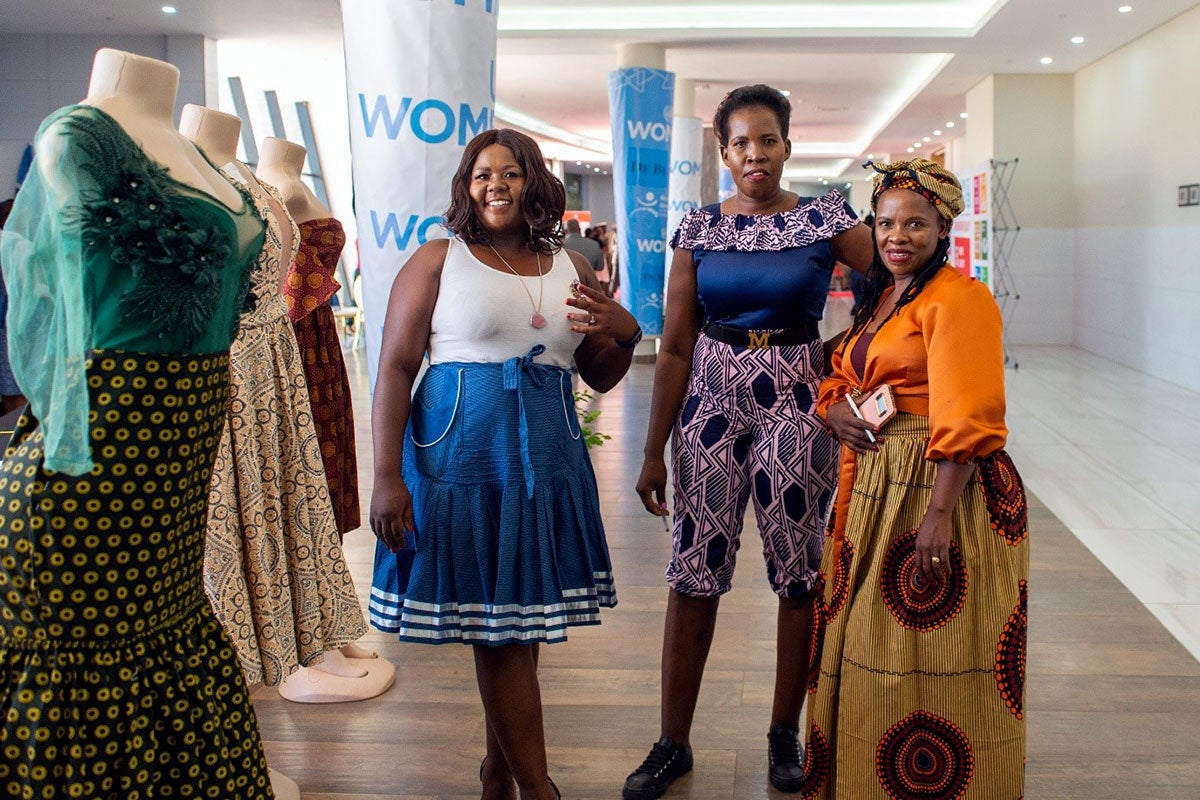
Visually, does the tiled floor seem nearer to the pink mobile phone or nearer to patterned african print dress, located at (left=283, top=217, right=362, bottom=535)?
patterned african print dress, located at (left=283, top=217, right=362, bottom=535)

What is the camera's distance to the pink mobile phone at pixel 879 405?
85.0 inches

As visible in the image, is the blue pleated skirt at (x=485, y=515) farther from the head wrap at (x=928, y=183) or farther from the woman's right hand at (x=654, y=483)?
the head wrap at (x=928, y=183)

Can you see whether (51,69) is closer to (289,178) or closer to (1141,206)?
(289,178)

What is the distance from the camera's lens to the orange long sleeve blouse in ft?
6.61

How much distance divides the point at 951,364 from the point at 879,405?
19 centimetres

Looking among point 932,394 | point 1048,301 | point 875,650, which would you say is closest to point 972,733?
point 875,650

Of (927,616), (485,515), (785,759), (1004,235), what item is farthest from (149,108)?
(1004,235)

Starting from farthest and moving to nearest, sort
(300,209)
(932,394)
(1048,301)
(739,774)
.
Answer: (1048,301), (300,209), (739,774), (932,394)

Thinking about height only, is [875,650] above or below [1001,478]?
below

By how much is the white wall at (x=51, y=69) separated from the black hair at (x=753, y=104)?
1054cm

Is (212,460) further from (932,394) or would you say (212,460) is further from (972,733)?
(972,733)

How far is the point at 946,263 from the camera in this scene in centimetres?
217

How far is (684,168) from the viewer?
13250 millimetres

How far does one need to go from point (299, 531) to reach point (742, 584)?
2268 millimetres
